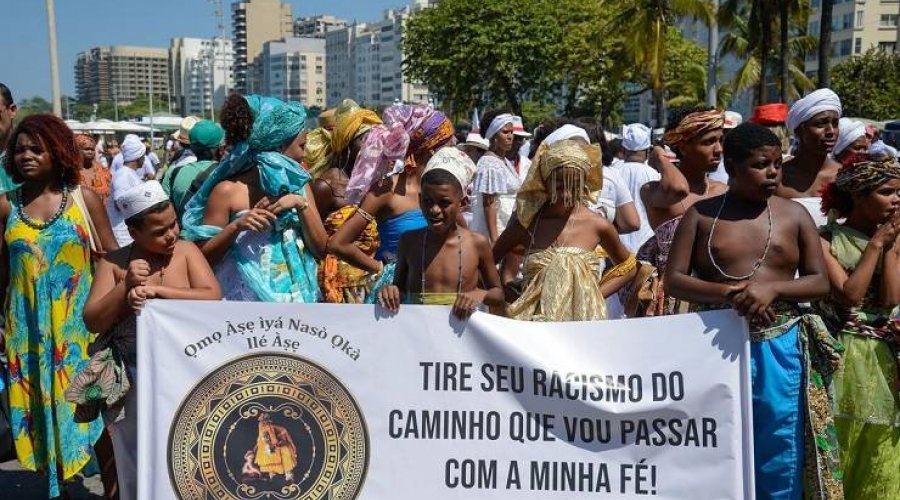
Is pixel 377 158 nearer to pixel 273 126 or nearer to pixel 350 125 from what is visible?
pixel 273 126

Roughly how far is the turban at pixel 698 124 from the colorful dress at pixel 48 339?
3.20m

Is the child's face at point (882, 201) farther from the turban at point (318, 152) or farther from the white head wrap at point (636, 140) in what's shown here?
the white head wrap at point (636, 140)

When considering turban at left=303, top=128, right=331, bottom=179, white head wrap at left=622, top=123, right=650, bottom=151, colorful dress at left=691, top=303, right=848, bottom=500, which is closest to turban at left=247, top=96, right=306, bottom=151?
turban at left=303, top=128, right=331, bottom=179

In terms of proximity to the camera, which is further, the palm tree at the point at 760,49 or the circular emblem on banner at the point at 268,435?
the palm tree at the point at 760,49

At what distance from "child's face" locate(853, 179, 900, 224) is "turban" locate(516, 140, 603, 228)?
1.24 meters

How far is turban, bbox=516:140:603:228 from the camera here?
454 centimetres

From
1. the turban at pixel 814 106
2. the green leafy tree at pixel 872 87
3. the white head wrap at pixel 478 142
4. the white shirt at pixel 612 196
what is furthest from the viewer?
the green leafy tree at pixel 872 87

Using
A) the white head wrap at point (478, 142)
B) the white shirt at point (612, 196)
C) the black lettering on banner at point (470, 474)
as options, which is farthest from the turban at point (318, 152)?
the black lettering on banner at point (470, 474)

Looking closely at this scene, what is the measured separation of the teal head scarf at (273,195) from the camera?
4691 millimetres

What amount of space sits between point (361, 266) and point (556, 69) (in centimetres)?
4704

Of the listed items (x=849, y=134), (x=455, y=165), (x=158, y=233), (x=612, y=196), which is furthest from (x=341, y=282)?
(x=849, y=134)

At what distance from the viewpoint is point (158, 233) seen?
13.2ft

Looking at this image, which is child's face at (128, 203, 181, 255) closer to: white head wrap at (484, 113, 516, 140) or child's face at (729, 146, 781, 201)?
child's face at (729, 146, 781, 201)

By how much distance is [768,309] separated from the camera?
3654mm
